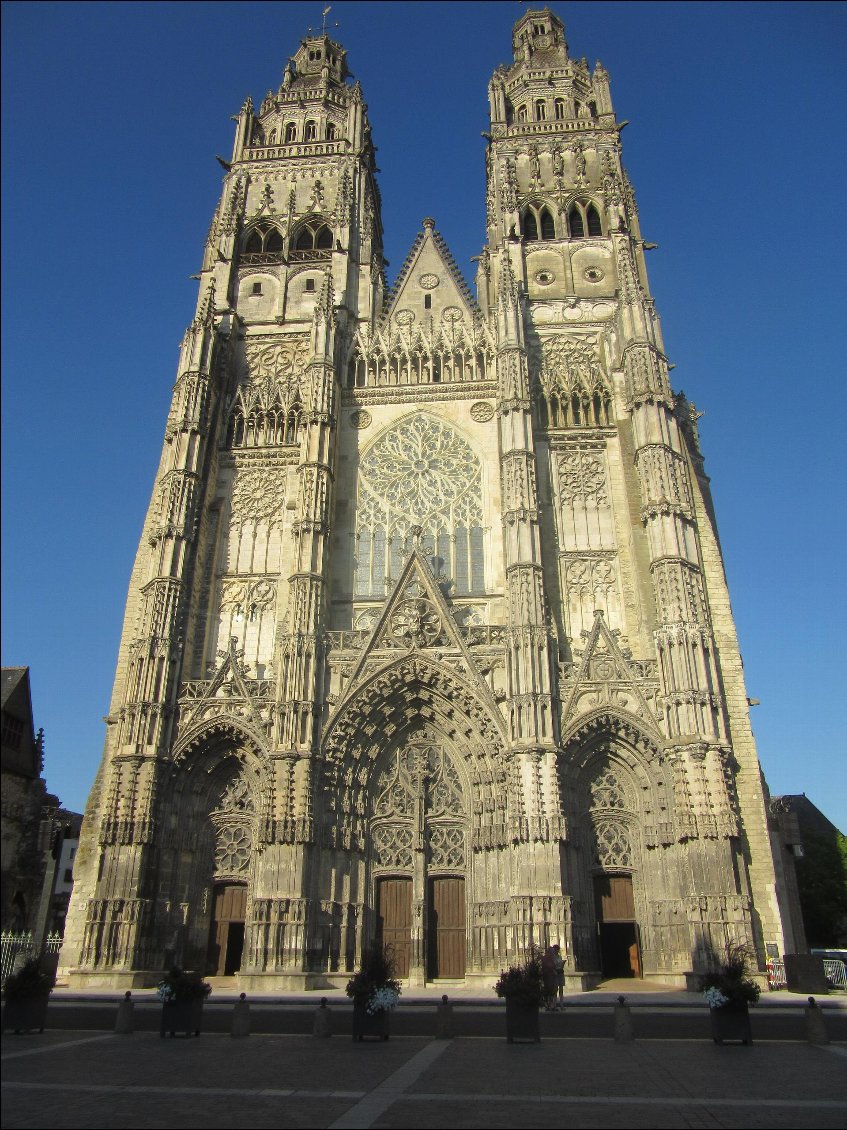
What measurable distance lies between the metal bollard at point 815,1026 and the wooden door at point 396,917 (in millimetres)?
11920

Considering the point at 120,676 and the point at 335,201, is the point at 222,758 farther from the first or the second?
the point at 335,201

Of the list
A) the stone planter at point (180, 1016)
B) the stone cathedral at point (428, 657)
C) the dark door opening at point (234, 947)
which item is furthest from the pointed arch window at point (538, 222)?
the stone planter at point (180, 1016)

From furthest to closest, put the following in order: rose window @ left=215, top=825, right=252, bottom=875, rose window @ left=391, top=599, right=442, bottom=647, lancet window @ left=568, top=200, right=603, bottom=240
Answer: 1. lancet window @ left=568, top=200, right=603, bottom=240
2. rose window @ left=391, top=599, right=442, bottom=647
3. rose window @ left=215, top=825, right=252, bottom=875

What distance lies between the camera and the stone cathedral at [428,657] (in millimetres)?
20625

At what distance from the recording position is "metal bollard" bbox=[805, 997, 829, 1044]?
38.6ft

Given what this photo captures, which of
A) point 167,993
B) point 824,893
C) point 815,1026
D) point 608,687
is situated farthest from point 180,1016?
point 824,893

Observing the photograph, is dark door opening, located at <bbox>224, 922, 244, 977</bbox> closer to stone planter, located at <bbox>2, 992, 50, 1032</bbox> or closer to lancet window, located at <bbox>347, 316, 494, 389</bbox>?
stone planter, located at <bbox>2, 992, 50, 1032</bbox>

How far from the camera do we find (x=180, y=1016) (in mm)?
11977

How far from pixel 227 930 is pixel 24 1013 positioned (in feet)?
40.5

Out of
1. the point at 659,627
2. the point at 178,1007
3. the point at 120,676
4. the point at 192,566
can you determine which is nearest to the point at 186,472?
the point at 192,566

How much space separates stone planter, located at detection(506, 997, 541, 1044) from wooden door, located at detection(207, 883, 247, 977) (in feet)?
40.2

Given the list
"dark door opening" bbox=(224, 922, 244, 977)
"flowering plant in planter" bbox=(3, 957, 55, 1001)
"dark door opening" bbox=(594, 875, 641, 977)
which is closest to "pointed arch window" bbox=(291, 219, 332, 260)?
"dark door opening" bbox=(224, 922, 244, 977)

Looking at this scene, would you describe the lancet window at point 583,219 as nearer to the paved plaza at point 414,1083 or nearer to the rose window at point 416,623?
the rose window at point 416,623

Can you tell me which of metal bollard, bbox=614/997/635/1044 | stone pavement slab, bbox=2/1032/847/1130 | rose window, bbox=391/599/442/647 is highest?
rose window, bbox=391/599/442/647
